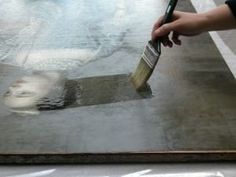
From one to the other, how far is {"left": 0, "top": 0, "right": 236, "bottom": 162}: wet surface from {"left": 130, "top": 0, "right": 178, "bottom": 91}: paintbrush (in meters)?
0.03

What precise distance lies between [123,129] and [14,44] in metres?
0.58

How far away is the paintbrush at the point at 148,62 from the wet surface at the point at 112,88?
3 cm

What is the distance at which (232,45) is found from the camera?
1.24 metres

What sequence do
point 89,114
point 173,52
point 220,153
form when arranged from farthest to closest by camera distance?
point 173,52 → point 89,114 → point 220,153

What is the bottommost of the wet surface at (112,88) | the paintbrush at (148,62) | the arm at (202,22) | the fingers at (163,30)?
the wet surface at (112,88)

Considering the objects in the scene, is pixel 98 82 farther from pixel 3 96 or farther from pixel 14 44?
pixel 14 44

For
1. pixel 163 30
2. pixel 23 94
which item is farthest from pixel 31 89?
pixel 163 30

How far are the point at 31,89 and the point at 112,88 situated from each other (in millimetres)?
193

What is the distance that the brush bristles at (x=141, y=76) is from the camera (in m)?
0.94

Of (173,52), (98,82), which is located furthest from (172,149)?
(173,52)

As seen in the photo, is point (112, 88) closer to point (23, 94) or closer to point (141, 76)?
point (141, 76)

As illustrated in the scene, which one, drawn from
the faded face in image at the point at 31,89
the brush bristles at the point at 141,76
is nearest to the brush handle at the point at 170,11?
the brush bristles at the point at 141,76

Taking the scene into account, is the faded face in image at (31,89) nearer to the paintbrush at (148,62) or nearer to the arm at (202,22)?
the paintbrush at (148,62)

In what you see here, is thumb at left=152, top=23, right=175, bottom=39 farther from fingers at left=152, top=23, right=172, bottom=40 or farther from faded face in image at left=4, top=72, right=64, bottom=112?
faded face in image at left=4, top=72, right=64, bottom=112
